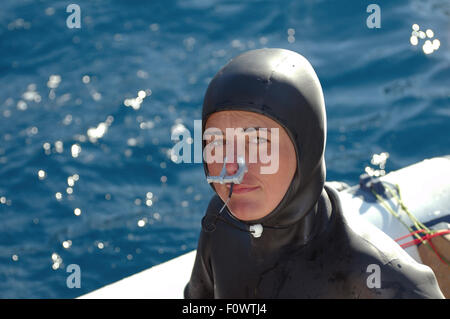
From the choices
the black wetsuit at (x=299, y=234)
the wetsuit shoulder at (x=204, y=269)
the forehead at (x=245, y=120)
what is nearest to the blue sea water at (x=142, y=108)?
the wetsuit shoulder at (x=204, y=269)

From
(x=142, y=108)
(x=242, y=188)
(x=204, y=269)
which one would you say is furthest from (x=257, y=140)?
(x=142, y=108)

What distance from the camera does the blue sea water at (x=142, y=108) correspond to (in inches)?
247

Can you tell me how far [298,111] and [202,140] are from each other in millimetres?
356

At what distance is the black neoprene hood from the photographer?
2.25 m

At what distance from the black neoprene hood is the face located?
3cm

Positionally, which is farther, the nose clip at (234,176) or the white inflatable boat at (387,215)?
the white inflatable boat at (387,215)

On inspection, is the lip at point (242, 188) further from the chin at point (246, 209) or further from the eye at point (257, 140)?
the eye at point (257, 140)

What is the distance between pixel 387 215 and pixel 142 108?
137 inches

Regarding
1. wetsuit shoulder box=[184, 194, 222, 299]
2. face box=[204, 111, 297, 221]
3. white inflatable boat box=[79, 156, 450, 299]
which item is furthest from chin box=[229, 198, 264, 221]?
white inflatable boat box=[79, 156, 450, 299]

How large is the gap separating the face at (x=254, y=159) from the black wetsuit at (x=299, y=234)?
3cm

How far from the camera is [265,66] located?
2.30 meters

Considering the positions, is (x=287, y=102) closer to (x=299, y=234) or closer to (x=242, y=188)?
(x=242, y=188)

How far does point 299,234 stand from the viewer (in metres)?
2.52

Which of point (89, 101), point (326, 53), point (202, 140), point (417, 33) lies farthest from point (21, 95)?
point (202, 140)
